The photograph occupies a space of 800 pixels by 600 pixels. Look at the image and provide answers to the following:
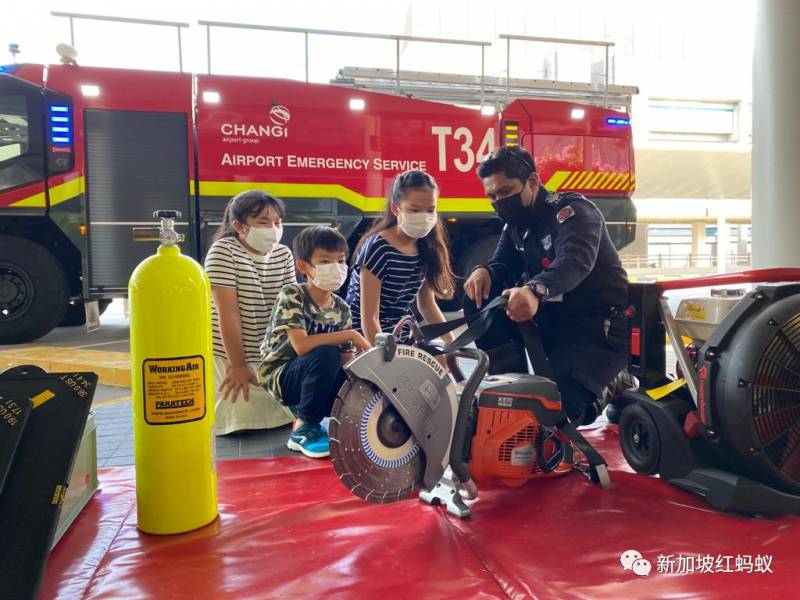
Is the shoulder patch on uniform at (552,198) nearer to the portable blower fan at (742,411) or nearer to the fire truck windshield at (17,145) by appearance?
the portable blower fan at (742,411)

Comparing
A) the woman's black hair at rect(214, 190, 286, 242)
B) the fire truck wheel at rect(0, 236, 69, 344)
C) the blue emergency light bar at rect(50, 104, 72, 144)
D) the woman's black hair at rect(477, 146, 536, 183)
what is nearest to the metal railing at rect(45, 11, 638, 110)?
the blue emergency light bar at rect(50, 104, 72, 144)

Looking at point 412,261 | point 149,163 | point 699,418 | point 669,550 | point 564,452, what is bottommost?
point 669,550

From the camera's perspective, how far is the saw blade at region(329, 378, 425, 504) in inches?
64.6

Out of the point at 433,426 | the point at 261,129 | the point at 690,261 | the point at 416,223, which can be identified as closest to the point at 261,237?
the point at 416,223

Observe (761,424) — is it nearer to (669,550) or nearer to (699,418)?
(699,418)

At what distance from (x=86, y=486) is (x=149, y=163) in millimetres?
3716

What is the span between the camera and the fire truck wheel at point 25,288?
16.6 feet

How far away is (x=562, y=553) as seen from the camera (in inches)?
62.4

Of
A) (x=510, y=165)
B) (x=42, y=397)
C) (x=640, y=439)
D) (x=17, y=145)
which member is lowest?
(x=640, y=439)

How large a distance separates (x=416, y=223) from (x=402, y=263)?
0.20 meters

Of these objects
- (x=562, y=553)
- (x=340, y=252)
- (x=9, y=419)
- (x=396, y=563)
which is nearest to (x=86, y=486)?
(x=9, y=419)

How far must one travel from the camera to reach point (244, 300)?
2.82 m

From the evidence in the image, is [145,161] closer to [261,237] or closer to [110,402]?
[110,402]

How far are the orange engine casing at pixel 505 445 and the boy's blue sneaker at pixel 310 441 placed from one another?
2.76 feet
